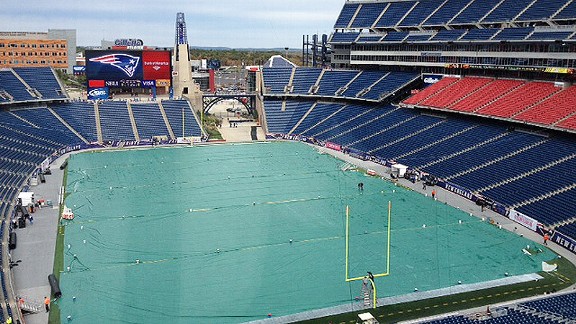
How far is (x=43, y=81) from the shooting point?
222ft

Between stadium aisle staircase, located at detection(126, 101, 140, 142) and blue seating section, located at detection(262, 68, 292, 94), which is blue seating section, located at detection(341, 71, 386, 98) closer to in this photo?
blue seating section, located at detection(262, 68, 292, 94)

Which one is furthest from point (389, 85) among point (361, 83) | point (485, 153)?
point (485, 153)

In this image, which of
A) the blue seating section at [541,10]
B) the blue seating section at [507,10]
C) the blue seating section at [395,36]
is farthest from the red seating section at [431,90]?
the blue seating section at [541,10]

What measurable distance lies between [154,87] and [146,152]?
17.4 meters

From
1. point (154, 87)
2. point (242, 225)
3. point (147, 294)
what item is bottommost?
point (147, 294)

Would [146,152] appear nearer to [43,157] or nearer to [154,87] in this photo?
[43,157]

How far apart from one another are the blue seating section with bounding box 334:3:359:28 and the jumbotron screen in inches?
1009

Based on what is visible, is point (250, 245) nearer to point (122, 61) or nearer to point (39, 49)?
point (122, 61)

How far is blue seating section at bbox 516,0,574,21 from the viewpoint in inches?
2111

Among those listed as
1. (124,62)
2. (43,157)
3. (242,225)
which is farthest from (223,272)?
(124,62)

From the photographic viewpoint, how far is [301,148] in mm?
61500

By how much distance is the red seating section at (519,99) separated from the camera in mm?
48938

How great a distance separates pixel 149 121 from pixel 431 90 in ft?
112

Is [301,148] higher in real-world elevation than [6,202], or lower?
higher
